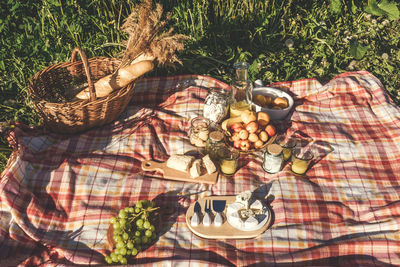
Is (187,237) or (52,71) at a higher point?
(52,71)

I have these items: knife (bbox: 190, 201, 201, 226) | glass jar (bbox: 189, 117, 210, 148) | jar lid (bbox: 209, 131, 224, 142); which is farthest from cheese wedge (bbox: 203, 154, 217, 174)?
knife (bbox: 190, 201, 201, 226)

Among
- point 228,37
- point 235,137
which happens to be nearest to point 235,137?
point 235,137

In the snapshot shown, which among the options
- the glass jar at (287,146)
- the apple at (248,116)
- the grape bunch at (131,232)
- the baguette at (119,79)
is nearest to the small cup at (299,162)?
the glass jar at (287,146)

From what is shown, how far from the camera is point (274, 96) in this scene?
3.20 metres

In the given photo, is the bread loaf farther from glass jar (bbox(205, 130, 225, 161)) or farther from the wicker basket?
the wicker basket

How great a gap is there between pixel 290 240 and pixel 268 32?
8.52ft

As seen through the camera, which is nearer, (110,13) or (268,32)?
(110,13)

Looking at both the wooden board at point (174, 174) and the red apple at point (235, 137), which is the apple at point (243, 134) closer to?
the red apple at point (235, 137)

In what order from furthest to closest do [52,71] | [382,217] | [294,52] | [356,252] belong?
[294,52], [52,71], [382,217], [356,252]

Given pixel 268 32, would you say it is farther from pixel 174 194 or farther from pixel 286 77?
pixel 174 194

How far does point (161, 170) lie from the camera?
265 centimetres

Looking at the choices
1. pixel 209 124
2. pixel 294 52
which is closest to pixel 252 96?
pixel 209 124

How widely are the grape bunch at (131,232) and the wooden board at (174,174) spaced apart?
1.31 ft

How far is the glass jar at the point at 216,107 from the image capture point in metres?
2.94
